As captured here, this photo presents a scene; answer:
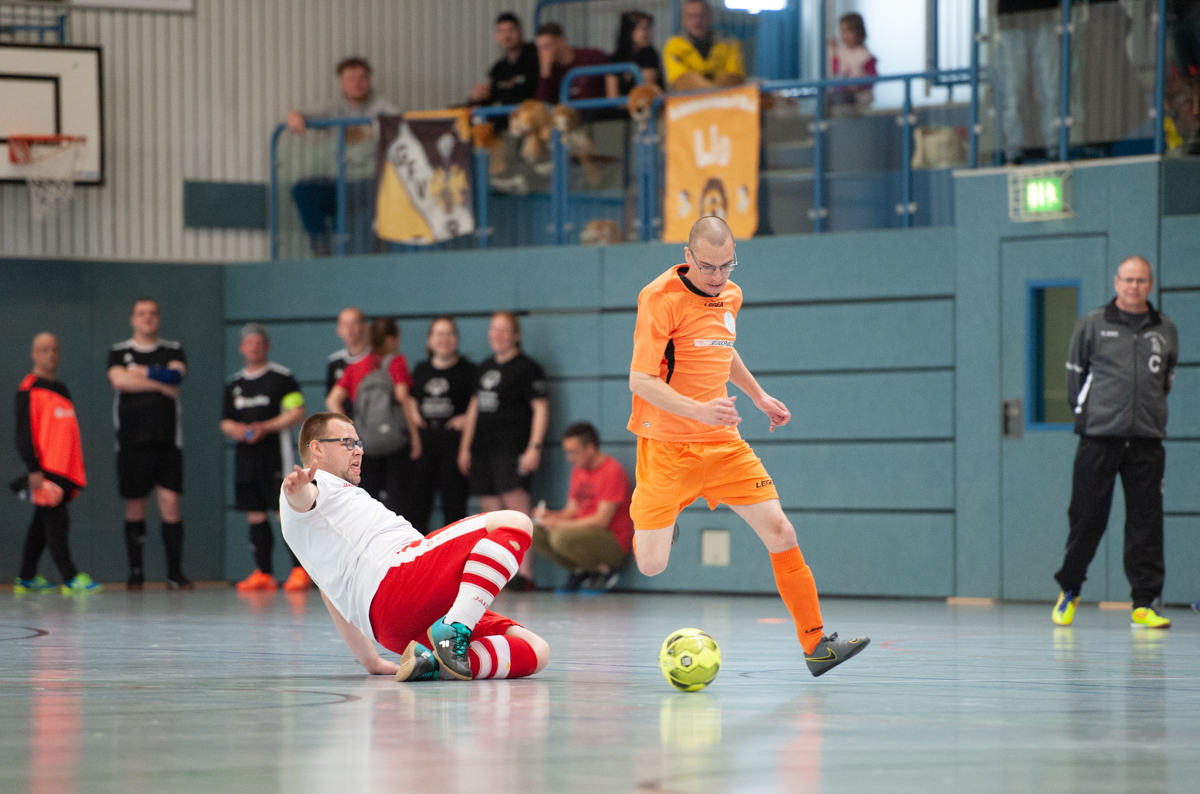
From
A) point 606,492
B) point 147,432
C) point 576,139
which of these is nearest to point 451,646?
point 606,492

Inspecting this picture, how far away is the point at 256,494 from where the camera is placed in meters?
13.2

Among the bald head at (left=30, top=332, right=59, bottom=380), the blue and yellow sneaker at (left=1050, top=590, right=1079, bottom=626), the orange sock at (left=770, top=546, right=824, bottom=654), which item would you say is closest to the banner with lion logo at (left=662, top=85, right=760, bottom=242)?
the blue and yellow sneaker at (left=1050, top=590, right=1079, bottom=626)

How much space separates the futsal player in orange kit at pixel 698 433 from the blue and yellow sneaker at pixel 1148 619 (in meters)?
3.46

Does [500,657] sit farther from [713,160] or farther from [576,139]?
[576,139]

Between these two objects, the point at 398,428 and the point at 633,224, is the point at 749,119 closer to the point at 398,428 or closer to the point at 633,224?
the point at 633,224

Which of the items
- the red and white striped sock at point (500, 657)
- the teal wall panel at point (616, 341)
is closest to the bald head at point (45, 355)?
the teal wall panel at point (616, 341)

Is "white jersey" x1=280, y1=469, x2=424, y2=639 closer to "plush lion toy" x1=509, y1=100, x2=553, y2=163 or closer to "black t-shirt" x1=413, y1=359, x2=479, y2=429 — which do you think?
"black t-shirt" x1=413, y1=359, x2=479, y2=429

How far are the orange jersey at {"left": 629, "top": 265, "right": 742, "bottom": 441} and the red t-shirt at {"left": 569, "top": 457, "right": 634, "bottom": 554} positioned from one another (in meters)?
5.89

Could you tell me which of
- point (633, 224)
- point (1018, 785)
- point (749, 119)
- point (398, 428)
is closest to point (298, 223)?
point (398, 428)

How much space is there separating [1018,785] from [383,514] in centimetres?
307

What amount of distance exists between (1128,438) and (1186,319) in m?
2.02

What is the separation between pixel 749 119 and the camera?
464 inches

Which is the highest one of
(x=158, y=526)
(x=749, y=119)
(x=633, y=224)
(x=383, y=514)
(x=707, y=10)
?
(x=707, y=10)

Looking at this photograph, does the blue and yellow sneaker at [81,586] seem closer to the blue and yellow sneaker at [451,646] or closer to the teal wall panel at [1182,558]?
the blue and yellow sneaker at [451,646]
